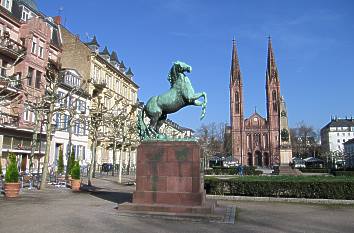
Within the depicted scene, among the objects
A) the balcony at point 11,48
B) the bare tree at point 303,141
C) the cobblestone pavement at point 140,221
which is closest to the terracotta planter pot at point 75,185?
the cobblestone pavement at point 140,221

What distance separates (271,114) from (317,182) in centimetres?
10494

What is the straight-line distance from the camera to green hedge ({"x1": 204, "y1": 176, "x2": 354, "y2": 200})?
16500 mm

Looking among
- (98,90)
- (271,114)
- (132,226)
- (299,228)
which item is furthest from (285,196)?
(271,114)

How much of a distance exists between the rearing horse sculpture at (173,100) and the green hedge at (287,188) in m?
6.55

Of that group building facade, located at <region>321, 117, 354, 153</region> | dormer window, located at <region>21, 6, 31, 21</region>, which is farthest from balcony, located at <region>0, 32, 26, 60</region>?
building facade, located at <region>321, 117, 354, 153</region>

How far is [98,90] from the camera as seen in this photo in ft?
166

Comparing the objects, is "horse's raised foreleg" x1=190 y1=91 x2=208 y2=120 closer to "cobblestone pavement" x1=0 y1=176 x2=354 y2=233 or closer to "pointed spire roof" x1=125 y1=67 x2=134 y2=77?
"cobblestone pavement" x1=0 y1=176 x2=354 y2=233

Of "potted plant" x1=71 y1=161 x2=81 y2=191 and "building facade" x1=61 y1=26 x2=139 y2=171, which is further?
"building facade" x1=61 y1=26 x2=139 y2=171

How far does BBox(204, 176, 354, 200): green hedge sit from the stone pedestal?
21.3ft

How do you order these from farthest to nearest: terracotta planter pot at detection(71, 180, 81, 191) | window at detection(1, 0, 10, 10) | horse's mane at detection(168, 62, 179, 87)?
window at detection(1, 0, 10, 10) → terracotta planter pot at detection(71, 180, 81, 191) → horse's mane at detection(168, 62, 179, 87)

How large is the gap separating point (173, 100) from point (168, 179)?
292cm

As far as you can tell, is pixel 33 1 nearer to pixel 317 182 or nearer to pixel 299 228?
pixel 317 182

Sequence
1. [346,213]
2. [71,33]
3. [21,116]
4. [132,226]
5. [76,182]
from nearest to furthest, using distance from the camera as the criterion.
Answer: [132,226] < [346,213] < [76,182] < [21,116] < [71,33]

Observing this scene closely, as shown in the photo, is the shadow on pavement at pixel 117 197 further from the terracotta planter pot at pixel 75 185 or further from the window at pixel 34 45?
the window at pixel 34 45
